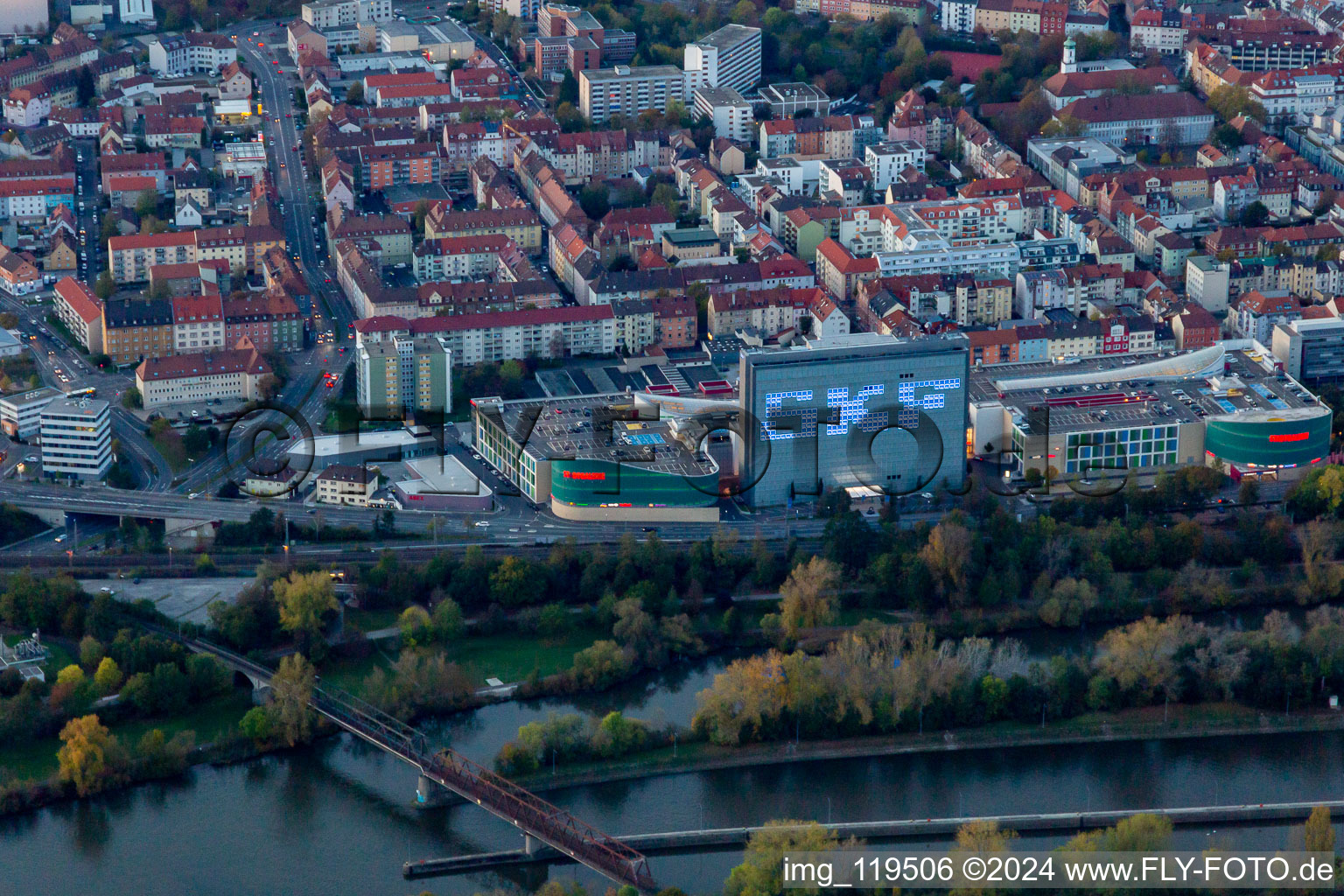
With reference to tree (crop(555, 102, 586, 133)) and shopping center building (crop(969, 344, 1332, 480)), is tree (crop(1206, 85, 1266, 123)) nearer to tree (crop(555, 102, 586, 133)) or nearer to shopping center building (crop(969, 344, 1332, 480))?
tree (crop(555, 102, 586, 133))

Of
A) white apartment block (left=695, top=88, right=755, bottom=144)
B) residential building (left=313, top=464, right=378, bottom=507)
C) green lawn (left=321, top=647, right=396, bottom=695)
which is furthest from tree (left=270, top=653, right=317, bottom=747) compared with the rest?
white apartment block (left=695, top=88, right=755, bottom=144)

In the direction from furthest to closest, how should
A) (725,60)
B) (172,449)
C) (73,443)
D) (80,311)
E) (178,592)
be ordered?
(725,60), (80,311), (172,449), (73,443), (178,592)

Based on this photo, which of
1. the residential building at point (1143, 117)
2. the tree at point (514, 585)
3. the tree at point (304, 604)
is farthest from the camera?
Answer: the residential building at point (1143, 117)

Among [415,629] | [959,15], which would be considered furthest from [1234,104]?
[415,629]

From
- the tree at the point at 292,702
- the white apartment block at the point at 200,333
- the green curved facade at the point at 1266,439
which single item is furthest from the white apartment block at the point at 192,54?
the tree at the point at 292,702

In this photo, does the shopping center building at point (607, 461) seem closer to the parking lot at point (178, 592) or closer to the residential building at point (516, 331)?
the residential building at point (516, 331)

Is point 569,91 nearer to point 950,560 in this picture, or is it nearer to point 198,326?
point 198,326
